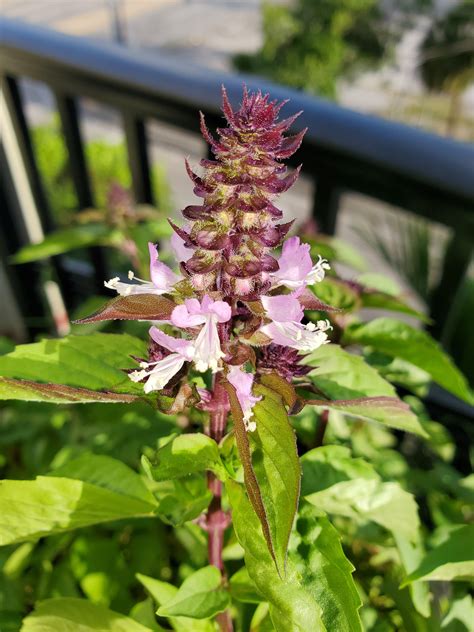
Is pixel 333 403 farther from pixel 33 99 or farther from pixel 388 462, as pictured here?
pixel 33 99

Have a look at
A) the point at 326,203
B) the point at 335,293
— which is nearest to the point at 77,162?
the point at 326,203

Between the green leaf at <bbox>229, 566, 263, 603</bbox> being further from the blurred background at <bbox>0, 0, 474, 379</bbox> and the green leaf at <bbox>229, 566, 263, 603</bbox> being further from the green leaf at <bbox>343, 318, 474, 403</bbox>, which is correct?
the blurred background at <bbox>0, 0, 474, 379</bbox>

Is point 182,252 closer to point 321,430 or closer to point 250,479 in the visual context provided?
point 250,479

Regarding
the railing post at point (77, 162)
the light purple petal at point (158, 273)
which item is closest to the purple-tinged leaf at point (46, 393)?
the light purple petal at point (158, 273)

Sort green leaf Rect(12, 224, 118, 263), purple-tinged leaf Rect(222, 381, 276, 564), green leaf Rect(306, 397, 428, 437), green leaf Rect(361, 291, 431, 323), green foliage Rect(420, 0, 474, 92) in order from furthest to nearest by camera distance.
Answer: green foliage Rect(420, 0, 474, 92) → green leaf Rect(12, 224, 118, 263) → green leaf Rect(361, 291, 431, 323) → green leaf Rect(306, 397, 428, 437) → purple-tinged leaf Rect(222, 381, 276, 564)

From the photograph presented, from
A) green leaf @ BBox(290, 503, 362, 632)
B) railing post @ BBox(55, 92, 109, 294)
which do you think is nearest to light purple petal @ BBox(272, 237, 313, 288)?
green leaf @ BBox(290, 503, 362, 632)

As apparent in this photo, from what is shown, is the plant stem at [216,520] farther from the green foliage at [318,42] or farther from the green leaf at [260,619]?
the green foliage at [318,42]

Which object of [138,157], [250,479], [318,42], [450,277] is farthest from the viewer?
[318,42]
